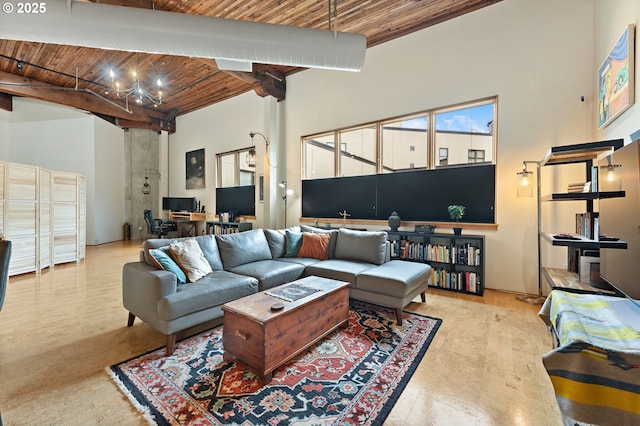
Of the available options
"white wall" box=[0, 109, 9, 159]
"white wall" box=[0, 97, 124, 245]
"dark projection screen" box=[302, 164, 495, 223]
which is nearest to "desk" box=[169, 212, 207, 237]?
"white wall" box=[0, 97, 124, 245]

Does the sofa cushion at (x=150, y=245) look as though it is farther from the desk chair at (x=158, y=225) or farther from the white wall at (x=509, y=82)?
the desk chair at (x=158, y=225)

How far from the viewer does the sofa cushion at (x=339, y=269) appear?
119 inches

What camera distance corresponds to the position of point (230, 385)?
1.78 meters

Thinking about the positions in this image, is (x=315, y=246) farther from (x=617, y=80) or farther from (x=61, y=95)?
(x=61, y=95)

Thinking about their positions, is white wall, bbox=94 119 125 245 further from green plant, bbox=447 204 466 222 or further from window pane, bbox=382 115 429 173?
green plant, bbox=447 204 466 222

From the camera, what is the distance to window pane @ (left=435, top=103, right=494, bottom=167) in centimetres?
389

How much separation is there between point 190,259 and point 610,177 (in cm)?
348

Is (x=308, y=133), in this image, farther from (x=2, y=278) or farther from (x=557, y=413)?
(x=557, y=413)

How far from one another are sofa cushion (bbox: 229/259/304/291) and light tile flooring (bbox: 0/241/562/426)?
3.30ft

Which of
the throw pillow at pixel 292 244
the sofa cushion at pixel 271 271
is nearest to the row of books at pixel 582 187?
the sofa cushion at pixel 271 271

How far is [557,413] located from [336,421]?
128cm

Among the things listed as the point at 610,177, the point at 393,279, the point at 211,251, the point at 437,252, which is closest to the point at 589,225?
the point at 610,177

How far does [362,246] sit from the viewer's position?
355cm

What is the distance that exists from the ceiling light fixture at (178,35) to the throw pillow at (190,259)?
219 cm
